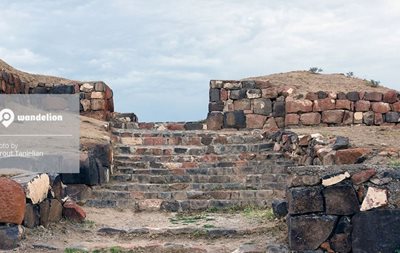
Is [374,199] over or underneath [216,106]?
underneath

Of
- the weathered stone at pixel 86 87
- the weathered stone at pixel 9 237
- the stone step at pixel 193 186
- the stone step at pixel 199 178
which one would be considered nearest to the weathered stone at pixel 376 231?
the weathered stone at pixel 9 237

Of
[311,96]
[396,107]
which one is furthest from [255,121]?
[396,107]

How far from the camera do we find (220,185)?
31.0ft

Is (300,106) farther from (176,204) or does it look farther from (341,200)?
(341,200)

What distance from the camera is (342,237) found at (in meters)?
5.02

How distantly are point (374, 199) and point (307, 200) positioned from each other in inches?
24.2

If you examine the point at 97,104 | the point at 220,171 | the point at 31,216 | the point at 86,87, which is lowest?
the point at 31,216

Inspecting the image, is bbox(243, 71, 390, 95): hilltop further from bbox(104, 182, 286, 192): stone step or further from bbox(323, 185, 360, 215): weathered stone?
bbox(323, 185, 360, 215): weathered stone

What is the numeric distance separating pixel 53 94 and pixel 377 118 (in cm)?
871

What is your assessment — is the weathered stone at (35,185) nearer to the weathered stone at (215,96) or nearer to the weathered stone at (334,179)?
the weathered stone at (334,179)

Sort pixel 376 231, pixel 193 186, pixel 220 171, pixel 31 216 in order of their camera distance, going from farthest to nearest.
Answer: pixel 220 171, pixel 193 186, pixel 31 216, pixel 376 231

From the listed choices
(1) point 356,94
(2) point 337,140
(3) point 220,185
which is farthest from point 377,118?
(3) point 220,185

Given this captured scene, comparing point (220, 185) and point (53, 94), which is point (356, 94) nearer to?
point (220, 185)

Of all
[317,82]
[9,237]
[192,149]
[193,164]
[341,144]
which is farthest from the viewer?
[317,82]
